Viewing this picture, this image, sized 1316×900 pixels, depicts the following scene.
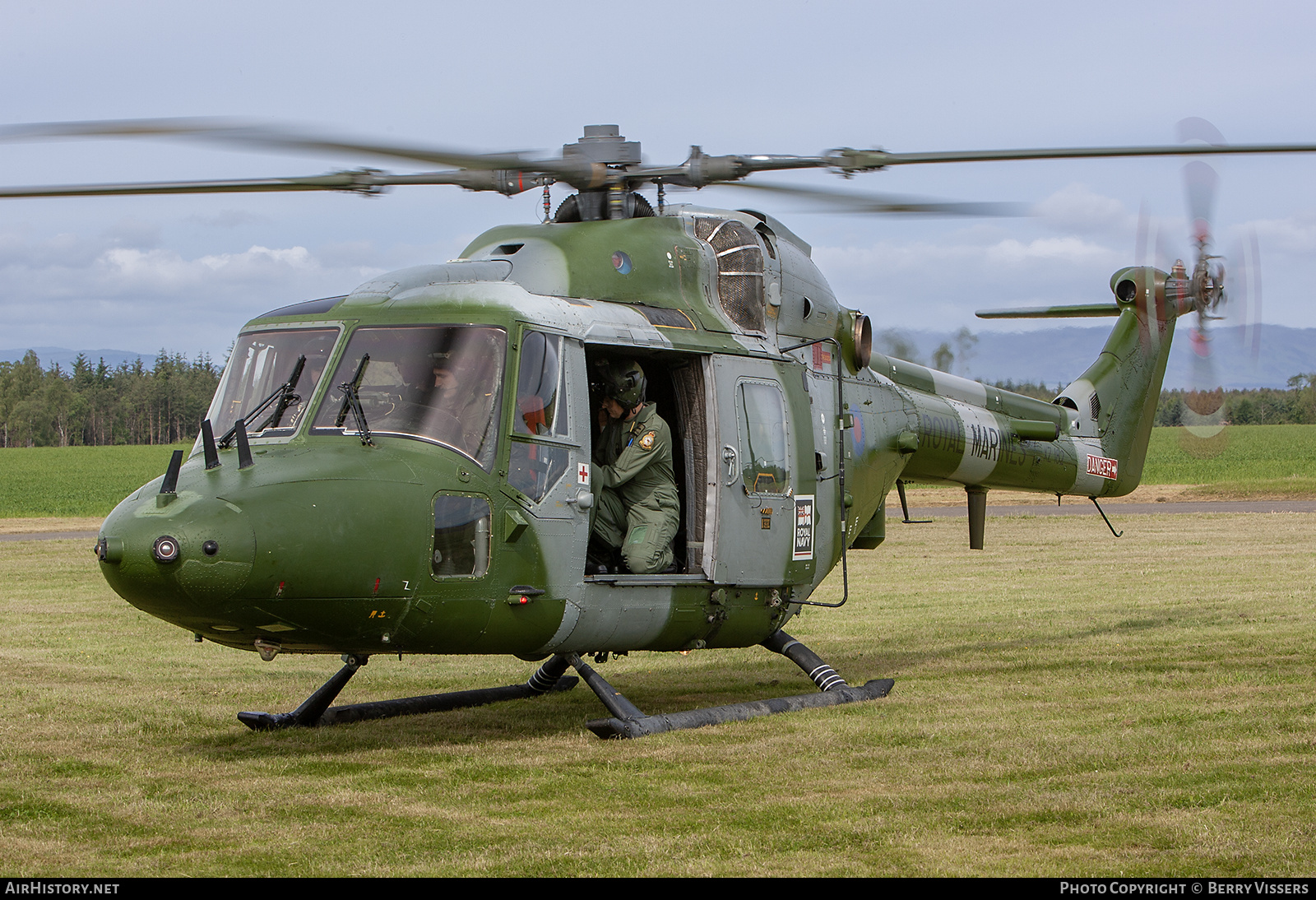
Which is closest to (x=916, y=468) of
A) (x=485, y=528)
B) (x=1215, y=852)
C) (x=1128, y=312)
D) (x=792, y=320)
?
(x=792, y=320)

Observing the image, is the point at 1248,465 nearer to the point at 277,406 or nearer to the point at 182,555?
the point at 277,406

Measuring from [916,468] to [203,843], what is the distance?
750 cm

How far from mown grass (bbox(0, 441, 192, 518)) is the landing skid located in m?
24.5

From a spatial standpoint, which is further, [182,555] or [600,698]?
[600,698]

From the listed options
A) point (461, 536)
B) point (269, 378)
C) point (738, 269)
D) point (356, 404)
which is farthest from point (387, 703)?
point (738, 269)

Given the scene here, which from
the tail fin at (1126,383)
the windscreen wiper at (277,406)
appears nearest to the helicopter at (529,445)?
the windscreen wiper at (277,406)

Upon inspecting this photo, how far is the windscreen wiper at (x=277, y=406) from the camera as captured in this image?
775cm

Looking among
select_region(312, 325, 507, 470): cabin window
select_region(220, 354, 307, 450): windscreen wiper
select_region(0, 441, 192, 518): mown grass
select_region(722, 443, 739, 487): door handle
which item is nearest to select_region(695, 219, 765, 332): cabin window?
select_region(722, 443, 739, 487): door handle

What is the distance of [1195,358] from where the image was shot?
12930 mm

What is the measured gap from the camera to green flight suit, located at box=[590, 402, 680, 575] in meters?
8.81

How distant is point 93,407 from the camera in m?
115

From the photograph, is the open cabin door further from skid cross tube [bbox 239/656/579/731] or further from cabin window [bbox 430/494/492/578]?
cabin window [bbox 430/494/492/578]

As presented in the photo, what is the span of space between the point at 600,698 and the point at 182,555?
314 cm
